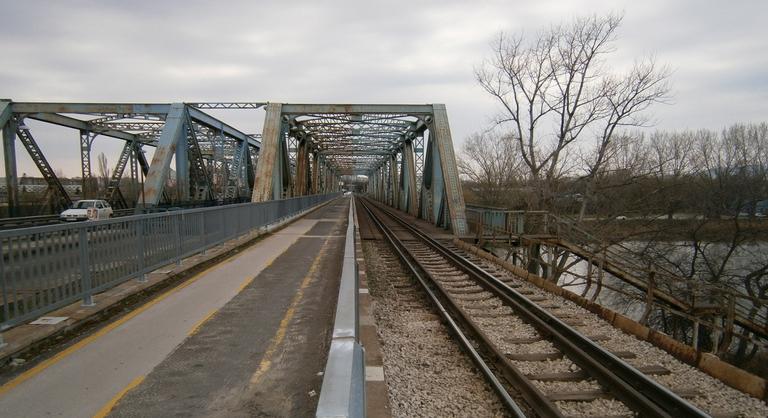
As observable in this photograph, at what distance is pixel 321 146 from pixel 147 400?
47838mm

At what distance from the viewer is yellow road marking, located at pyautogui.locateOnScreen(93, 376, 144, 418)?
3366 millimetres

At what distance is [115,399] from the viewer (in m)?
3.60

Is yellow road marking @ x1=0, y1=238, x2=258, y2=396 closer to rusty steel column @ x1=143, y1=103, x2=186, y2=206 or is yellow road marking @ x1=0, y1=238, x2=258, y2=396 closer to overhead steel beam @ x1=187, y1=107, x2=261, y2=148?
rusty steel column @ x1=143, y1=103, x2=186, y2=206

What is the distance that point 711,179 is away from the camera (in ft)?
88.4

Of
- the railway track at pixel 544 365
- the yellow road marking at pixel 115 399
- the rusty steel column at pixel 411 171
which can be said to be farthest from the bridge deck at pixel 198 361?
the rusty steel column at pixel 411 171

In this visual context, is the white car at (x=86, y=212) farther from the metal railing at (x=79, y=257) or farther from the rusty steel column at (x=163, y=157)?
the metal railing at (x=79, y=257)

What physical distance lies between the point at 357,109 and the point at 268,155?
566 centimetres

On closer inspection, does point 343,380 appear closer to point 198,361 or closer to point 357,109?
point 198,361

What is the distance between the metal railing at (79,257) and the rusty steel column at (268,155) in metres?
11.2

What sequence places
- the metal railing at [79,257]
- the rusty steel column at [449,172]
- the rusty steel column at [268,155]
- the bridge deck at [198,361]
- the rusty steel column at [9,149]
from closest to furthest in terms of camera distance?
1. the bridge deck at [198,361]
2. the metal railing at [79,257]
3. the rusty steel column at [449,172]
4. the rusty steel column at [268,155]
5. the rusty steel column at [9,149]

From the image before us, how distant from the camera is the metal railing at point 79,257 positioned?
456cm

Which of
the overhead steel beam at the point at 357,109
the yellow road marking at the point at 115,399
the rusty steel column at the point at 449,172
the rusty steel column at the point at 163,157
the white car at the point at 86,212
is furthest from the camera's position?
the overhead steel beam at the point at 357,109

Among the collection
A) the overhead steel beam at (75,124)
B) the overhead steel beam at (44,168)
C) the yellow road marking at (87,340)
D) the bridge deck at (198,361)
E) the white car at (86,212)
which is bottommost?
the bridge deck at (198,361)

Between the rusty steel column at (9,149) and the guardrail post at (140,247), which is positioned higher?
the rusty steel column at (9,149)
